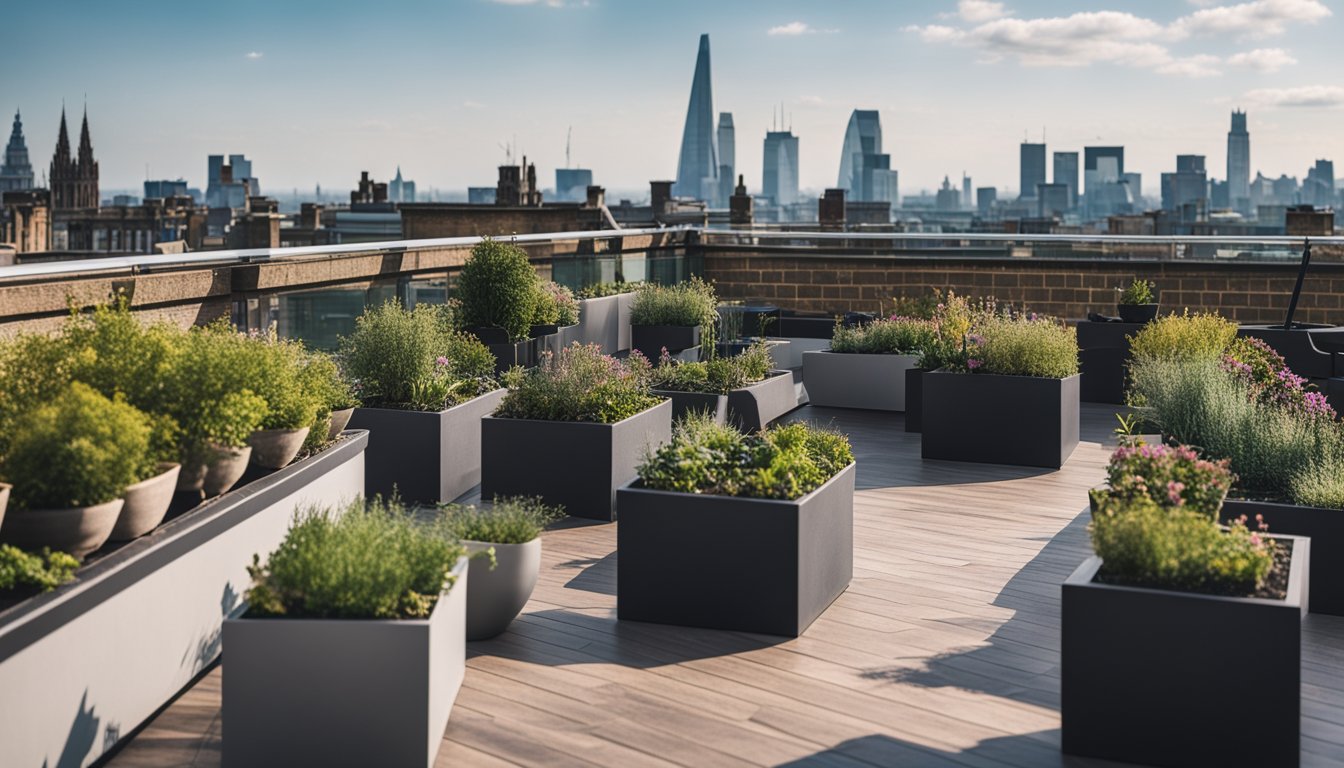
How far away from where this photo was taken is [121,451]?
3.44m

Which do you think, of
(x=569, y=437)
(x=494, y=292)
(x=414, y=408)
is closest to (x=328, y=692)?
(x=569, y=437)

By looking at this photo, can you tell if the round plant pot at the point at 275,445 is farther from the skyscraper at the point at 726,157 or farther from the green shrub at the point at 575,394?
the skyscraper at the point at 726,157

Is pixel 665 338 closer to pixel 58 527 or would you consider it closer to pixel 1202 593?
pixel 1202 593

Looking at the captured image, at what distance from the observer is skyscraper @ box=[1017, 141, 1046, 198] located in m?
120

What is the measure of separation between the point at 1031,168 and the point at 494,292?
123 metres

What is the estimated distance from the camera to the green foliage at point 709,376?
25.9 ft

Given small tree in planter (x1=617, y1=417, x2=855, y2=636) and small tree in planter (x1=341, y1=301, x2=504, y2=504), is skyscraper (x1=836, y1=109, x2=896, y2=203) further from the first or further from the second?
small tree in planter (x1=617, y1=417, x2=855, y2=636)

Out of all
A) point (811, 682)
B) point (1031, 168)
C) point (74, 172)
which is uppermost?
point (1031, 168)

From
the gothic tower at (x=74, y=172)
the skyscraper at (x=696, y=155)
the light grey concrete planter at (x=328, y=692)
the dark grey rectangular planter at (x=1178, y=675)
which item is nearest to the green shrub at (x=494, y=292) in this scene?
the light grey concrete planter at (x=328, y=692)

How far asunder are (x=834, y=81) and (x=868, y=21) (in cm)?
3286

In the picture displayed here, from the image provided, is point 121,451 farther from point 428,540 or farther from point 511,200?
point 511,200

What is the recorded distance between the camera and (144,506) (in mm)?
3586

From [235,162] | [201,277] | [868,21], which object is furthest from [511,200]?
[235,162]

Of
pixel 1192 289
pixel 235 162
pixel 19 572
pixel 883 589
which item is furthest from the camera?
pixel 235 162
